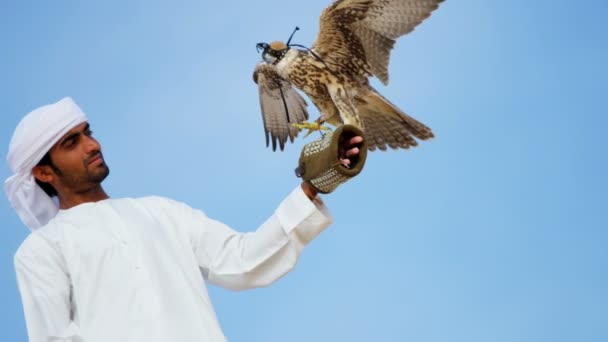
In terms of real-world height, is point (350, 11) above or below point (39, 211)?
above

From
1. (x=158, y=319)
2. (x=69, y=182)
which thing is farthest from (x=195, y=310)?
(x=69, y=182)

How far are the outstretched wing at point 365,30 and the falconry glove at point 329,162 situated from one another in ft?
5.58

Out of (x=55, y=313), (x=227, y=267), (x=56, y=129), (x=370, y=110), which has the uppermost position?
(x=370, y=110)

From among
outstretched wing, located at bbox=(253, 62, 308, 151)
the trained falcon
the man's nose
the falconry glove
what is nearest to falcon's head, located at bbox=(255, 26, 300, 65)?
the trained falcon

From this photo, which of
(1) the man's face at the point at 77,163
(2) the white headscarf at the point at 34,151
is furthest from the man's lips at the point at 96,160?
(2) the white headscarf at the point at 34,151

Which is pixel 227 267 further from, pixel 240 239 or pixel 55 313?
pixel 55 313

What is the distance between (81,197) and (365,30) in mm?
1822

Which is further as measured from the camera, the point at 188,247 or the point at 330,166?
the point at 188,247

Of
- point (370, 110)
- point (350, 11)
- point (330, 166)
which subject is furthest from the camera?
point (370, 110)

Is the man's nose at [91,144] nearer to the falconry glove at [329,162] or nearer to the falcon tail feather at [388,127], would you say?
the falconry glove at [329,162]

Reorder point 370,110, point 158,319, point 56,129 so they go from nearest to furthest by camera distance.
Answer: point 158,319 → point 56,129 → point 370,110

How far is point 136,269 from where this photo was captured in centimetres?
208

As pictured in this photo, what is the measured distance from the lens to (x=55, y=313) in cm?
208

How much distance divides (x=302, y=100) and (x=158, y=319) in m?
2.24
